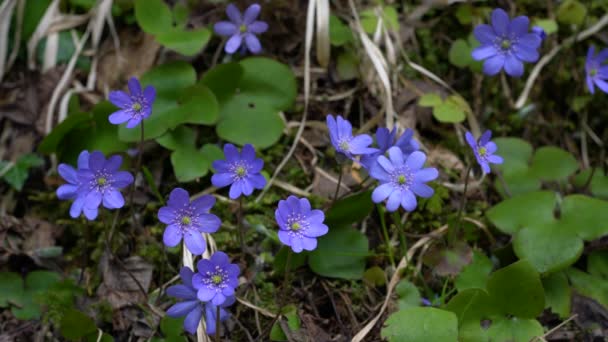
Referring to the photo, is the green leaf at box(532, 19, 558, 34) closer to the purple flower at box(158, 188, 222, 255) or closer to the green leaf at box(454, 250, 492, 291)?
the green leaf at box(454, 250, 492, 291)

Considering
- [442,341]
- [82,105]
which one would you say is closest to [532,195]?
[442,341]

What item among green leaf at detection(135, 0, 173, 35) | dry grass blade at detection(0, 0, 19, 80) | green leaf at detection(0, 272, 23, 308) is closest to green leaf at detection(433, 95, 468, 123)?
green leaf at detection(135, 0, 173, 35)

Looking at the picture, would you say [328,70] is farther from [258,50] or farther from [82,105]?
[82,105]

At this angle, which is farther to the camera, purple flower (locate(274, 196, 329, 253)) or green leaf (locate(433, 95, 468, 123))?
green leaf (locate(433, 95, 468, 123))

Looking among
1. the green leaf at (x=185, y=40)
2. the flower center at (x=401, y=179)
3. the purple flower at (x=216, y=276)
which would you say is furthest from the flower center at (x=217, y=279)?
the green leaf at (x=185, y=40)

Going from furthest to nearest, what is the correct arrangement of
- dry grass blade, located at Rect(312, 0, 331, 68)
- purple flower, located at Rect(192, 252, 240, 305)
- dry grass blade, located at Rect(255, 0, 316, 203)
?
dry grass blade, located at Rect(312, 0, 331, 68) → dry grass blade, located at Rect(255, 0, 316, 203) → purple flower, located at Rect(192, 252, 240, 305)

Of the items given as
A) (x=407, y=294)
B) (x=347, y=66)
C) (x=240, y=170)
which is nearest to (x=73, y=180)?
(x=240, y=170)
